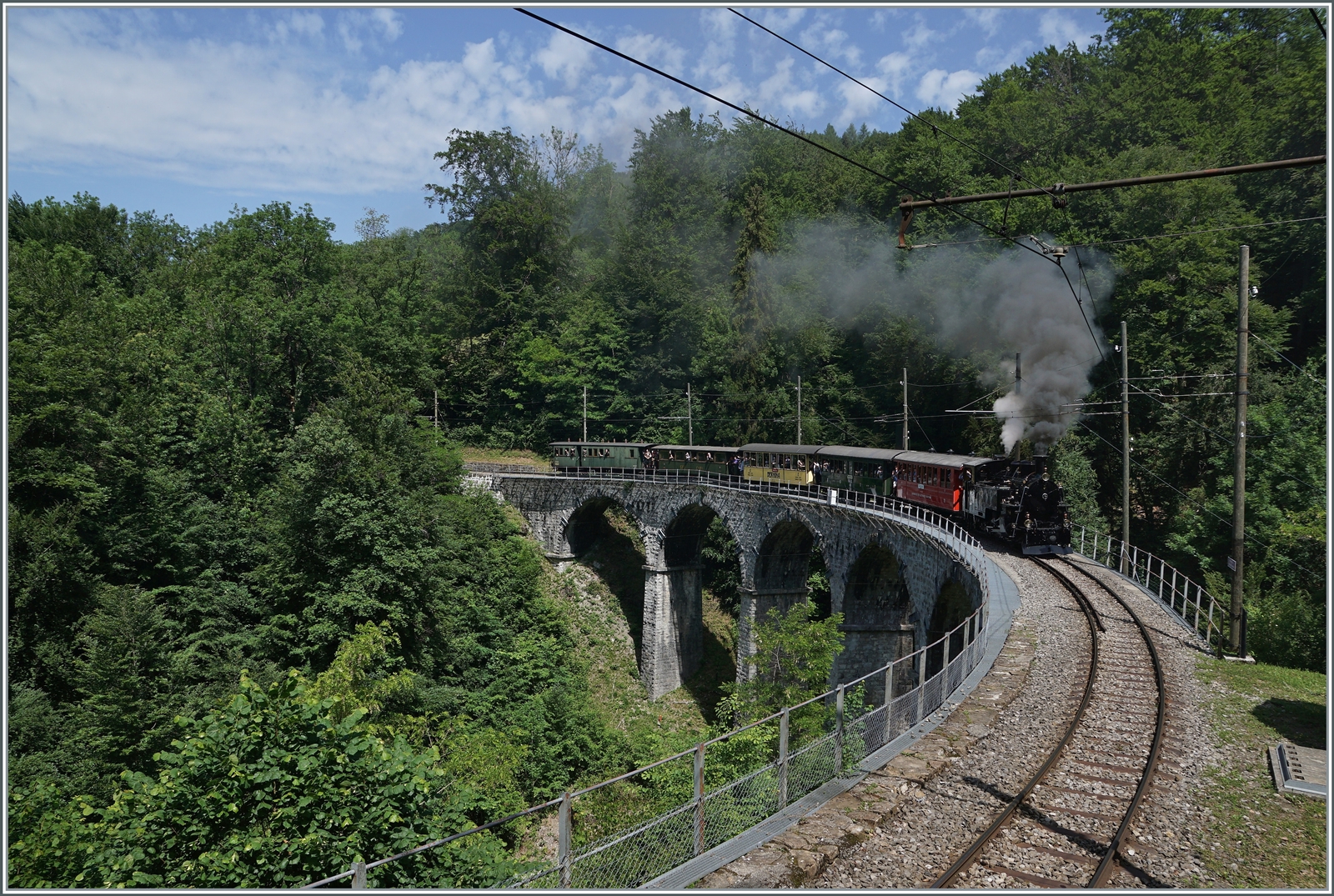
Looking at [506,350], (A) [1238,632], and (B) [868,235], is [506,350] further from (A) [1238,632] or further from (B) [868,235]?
(A) [1238,632]

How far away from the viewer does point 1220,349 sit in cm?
3516

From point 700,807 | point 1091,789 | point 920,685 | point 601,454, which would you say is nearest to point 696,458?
point 601,454

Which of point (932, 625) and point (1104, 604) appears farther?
point (932, 625)

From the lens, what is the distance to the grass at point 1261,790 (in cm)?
797

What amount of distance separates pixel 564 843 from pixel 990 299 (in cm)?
3900

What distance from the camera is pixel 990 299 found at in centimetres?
4088

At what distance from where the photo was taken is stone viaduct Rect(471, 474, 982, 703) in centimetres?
2464

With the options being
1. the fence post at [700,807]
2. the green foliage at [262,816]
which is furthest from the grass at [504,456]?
the fence post at [700,807]

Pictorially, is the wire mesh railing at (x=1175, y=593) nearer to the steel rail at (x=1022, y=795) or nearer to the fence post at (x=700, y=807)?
the steel rail at (x=1022, y=795)

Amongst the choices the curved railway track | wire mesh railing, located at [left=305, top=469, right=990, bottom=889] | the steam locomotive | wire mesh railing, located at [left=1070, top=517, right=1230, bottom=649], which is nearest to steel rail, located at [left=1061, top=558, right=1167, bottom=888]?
the curved railway track

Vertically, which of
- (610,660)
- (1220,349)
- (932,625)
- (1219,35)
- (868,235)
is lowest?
(610,660)

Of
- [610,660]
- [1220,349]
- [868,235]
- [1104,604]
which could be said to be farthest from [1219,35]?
[610,660]

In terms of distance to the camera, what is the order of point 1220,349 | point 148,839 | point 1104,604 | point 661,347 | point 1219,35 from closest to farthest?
point 148,839
point 1104,604
point 1220,349
point 1219,35
point 661,347

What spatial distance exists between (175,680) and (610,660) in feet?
67.5
